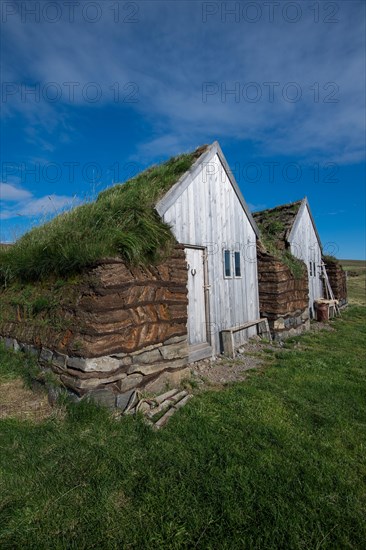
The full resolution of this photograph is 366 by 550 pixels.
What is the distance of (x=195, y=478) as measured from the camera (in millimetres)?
3275

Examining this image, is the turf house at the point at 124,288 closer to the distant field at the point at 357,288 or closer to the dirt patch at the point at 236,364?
the dirt patch at the point at 236,364

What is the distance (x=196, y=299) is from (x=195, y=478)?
4.74 m

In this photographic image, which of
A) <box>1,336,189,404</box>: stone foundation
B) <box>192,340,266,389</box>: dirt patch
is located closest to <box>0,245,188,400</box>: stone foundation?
<box>1,336,189,404</box>: stone foundation

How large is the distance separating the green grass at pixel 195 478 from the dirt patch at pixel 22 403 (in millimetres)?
249

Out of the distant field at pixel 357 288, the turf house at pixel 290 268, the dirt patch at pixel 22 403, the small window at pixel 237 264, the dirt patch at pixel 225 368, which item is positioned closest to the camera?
the dirt patch at pixel 22 403

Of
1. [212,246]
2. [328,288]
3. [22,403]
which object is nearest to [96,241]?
[22,403]

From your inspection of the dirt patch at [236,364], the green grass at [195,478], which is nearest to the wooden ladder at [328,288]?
the dirt patch at [236,364]

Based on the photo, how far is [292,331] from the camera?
11516mm

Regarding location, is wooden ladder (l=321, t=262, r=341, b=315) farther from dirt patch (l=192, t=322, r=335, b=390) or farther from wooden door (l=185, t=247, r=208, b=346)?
wooden door (l=185, t=247, r=208, b=346)

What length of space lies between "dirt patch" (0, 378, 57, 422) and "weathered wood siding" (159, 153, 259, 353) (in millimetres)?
4274

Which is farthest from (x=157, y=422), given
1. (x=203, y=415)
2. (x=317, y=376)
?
(x=317, y=376)

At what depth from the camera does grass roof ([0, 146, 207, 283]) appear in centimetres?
504

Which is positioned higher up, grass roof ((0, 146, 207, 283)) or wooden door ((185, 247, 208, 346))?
grass roof ((0, 146, 207, 283))

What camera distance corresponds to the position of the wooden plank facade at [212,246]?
7481mm
